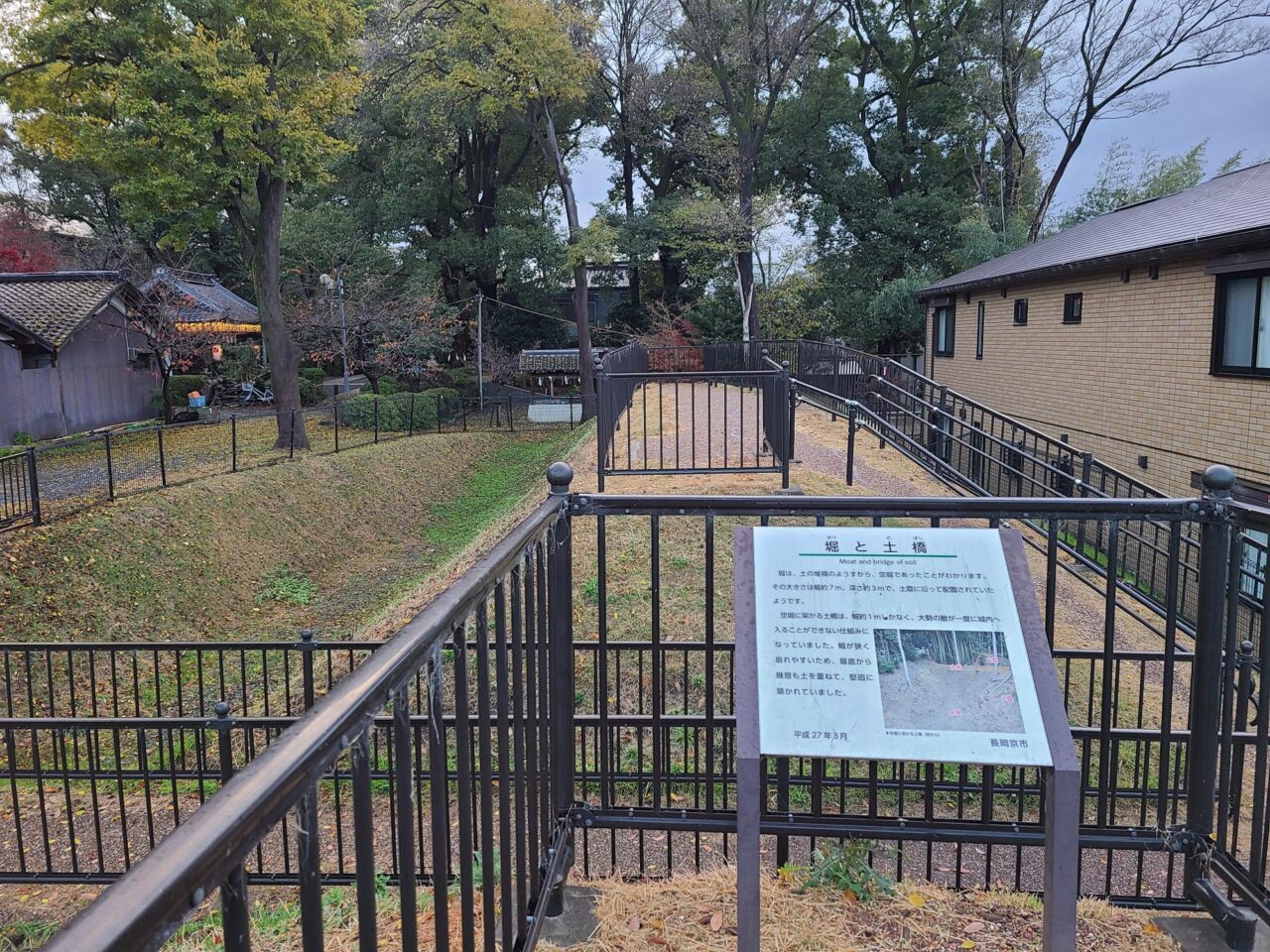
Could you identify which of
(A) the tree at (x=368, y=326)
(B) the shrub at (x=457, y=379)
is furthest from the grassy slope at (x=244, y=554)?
(B) the shrub at (x=457, y=379)

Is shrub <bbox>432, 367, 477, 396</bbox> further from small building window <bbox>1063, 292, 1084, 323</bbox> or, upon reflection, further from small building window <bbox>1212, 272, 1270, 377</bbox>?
small building window <bbox>1212, 272, 1270, 377</bbox>

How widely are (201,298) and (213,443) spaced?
11.3m

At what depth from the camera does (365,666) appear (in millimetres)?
1369

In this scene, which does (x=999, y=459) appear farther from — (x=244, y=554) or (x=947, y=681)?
(x=244, y=554)

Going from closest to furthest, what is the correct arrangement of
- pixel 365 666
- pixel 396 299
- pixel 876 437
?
pixel 365 666
pixel 876 437
pixel 396 299

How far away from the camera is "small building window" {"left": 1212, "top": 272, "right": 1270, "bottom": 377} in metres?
10.5

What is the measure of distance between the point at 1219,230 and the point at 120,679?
1430 cm

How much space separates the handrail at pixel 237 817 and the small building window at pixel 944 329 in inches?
875

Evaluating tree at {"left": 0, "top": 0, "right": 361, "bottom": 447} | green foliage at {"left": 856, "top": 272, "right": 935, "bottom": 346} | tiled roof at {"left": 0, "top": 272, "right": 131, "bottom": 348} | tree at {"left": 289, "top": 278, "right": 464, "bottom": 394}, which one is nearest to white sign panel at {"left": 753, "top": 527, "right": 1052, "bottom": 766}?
tree at {"left": 0, "top": 0, "right": 361, "bottom": 447}

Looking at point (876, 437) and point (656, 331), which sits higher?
point (656, 331)

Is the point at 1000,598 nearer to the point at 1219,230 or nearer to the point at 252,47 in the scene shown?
the point at 1219,230

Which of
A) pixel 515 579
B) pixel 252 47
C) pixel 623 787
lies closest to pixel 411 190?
pixel 252 47


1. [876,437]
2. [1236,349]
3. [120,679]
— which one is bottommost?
[120,679]

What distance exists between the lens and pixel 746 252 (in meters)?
27.1
